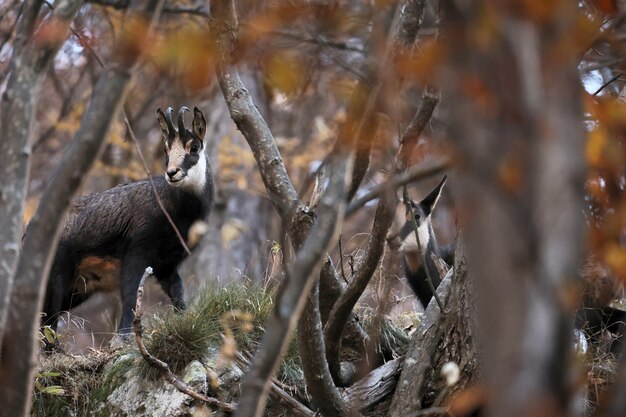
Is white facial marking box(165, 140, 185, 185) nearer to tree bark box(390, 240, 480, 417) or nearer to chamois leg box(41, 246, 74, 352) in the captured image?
chamois leg box(41, 246, 74, 352)

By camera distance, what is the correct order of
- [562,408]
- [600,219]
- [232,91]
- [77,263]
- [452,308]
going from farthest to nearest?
[77,263], [452,308], [232,91], [600,219], [562,408]

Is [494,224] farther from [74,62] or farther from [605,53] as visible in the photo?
[74,62]

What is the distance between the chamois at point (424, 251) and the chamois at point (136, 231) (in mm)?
2100

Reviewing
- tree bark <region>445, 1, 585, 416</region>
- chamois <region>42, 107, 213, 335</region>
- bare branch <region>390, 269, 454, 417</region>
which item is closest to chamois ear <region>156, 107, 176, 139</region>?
chamois <region>42, 107, 213, 335</region>

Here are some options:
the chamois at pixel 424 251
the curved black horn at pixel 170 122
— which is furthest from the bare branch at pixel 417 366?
the curved black horn at pixel 170 122

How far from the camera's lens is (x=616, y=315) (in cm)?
724

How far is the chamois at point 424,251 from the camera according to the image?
8852 millimetres

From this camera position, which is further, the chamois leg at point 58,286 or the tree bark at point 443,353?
the chamois leg at point 58,286

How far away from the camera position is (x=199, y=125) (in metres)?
9.56

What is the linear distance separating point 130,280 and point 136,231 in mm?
543

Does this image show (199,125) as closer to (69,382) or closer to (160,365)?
(69,382)

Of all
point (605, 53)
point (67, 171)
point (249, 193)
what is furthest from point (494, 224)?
point (249, 193)

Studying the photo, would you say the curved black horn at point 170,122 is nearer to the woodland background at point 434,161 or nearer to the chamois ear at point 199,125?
the chamois ear at point 199,125

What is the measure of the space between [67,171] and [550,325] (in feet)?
6.04
